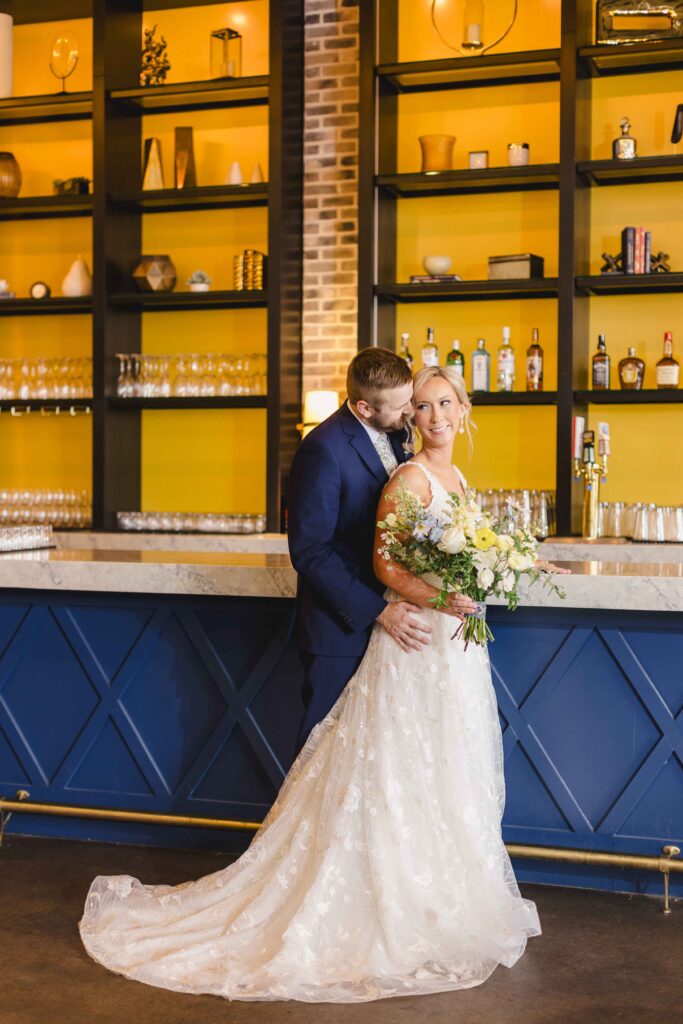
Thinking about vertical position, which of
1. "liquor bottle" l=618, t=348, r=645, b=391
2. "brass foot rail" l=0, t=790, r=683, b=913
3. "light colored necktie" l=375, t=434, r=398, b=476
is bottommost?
"brass foot rail" l=0, t=790, r=683, b=913

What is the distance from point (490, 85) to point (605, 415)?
1944mm

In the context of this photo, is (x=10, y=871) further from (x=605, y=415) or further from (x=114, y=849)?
(x=605, y=415)

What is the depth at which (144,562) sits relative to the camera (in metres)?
4.23

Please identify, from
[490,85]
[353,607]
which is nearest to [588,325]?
[490,85]

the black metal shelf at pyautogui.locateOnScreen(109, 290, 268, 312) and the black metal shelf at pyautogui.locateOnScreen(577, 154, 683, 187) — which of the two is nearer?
the black metal shelf at pyautogui.locateOnScreen(577, 154, 683, 187)

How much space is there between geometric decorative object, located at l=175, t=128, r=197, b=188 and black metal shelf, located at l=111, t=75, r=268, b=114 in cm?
21

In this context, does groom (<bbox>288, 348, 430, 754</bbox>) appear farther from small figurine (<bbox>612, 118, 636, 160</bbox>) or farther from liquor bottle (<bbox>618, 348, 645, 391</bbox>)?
small figurine (<bbox>612, 118, 636, 160</bbox>)

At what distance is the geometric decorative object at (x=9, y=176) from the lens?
7371 mm

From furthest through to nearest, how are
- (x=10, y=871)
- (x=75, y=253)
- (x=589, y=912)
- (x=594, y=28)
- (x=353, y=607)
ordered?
(x=75, y=253)
(x=594, y=28)
(x=10, y=871)
(x=589, y=912)
(x=353, y=607)

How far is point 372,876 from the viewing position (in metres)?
3.19

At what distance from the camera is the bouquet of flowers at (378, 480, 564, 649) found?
3.10 m

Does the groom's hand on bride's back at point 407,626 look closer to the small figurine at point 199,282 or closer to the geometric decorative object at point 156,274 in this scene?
the small figurine at point 199,282

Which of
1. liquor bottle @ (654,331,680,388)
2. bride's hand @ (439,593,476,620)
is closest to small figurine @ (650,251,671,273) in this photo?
liquor bottle @ (654,331,680,388)

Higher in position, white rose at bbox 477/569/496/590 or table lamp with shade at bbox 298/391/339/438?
table lamp with shade at bbox 298/391/339/438
